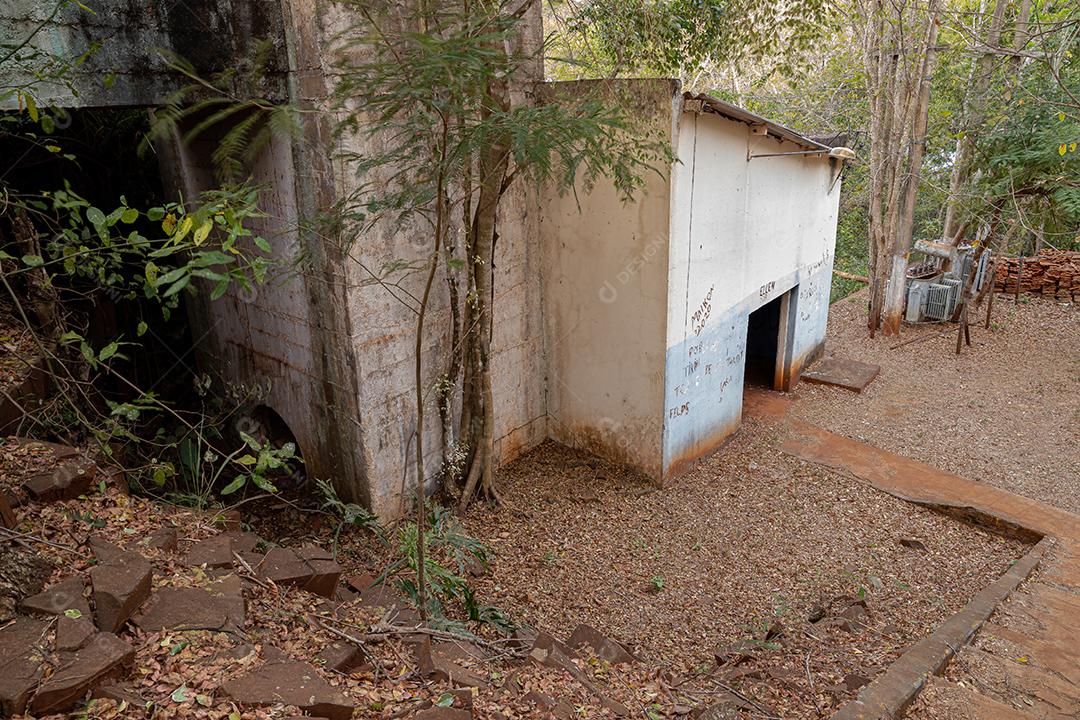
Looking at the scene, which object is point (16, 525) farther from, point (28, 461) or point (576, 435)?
point (576, 435)

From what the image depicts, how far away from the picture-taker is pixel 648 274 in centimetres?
727

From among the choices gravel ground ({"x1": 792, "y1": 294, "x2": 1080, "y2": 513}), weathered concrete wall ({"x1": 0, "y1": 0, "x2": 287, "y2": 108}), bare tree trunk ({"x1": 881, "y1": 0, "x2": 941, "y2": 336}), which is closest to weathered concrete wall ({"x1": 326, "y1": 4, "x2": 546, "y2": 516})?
weathered concrete wall ({"x1": 0, "y1": 0, "x2": 287, "y2": 108})

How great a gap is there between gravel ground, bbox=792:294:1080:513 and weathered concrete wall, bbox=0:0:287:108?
27.2 ft

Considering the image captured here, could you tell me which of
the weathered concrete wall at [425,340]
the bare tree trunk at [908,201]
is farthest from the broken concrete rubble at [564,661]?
the bare tree trunk at [908,201]

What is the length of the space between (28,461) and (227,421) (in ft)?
12.8

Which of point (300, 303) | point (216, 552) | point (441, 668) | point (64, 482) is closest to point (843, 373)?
point (300, 303)

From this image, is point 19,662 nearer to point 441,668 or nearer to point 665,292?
point 441,668

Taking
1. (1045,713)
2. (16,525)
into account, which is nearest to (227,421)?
(16,525)

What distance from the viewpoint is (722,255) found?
799cm

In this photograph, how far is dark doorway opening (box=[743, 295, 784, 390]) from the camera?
11375 mm

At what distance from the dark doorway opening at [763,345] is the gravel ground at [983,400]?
0.70m

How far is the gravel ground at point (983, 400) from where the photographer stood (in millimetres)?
8531

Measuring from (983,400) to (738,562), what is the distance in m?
6.17

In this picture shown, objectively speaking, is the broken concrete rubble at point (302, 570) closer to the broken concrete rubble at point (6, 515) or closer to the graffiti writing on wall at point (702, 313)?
the broken concrete rubble at point (6, 515)
